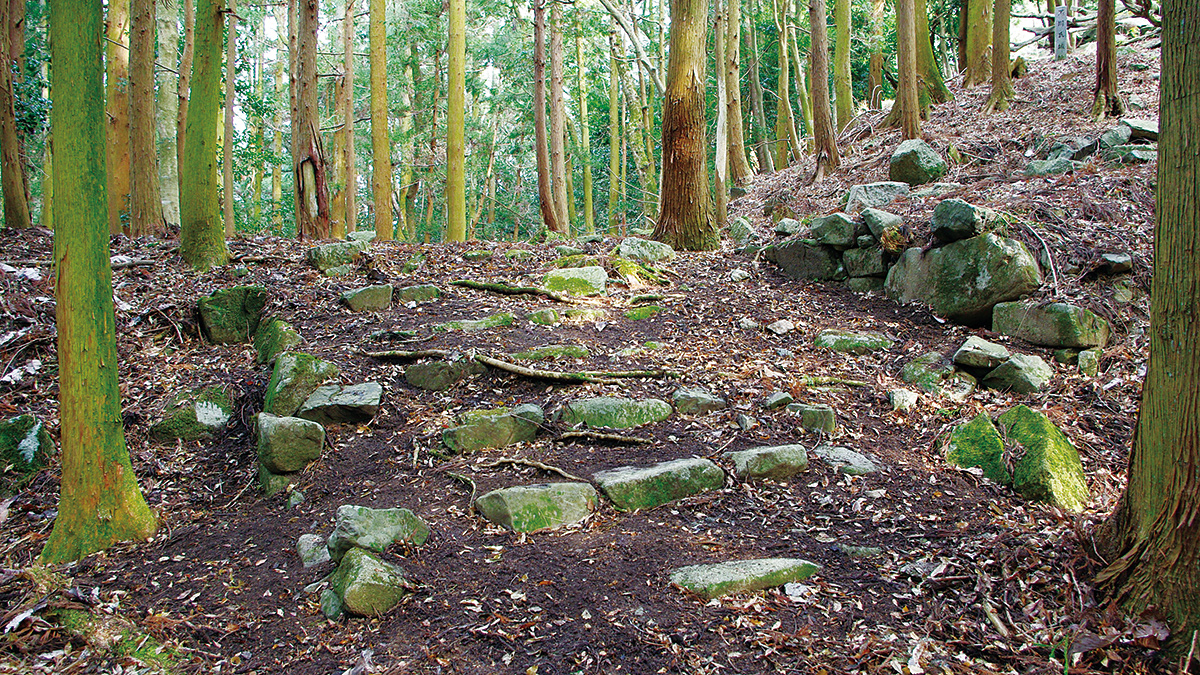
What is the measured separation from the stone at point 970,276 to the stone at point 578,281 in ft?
9.90

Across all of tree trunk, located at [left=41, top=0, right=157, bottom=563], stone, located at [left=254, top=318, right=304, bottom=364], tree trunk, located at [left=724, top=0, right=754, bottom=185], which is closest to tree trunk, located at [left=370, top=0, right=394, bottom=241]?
stone, located at [left=254, top=318, right=304, bottom=364]

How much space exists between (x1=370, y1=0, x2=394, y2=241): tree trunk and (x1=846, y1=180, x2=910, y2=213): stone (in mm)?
6917

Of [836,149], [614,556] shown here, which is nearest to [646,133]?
[836,149]

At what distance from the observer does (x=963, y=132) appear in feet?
35.1

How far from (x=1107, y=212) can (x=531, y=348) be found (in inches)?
214

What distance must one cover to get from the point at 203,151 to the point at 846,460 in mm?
6409

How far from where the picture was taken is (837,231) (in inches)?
283

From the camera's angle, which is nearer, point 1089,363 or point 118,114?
point 1089,363

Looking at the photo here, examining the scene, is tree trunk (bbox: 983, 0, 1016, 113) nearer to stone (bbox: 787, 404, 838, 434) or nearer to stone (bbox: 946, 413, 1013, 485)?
stone (bbox: 946, 413, 1013, 485)

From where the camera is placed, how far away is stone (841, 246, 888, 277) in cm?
687

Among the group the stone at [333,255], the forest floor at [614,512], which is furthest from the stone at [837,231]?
the stone at [333,255]

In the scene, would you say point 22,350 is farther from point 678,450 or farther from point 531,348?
point 678,450

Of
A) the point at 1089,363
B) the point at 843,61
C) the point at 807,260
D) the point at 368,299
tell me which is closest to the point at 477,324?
the point at 368,299

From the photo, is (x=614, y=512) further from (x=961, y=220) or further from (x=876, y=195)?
(x=876, y=195)
